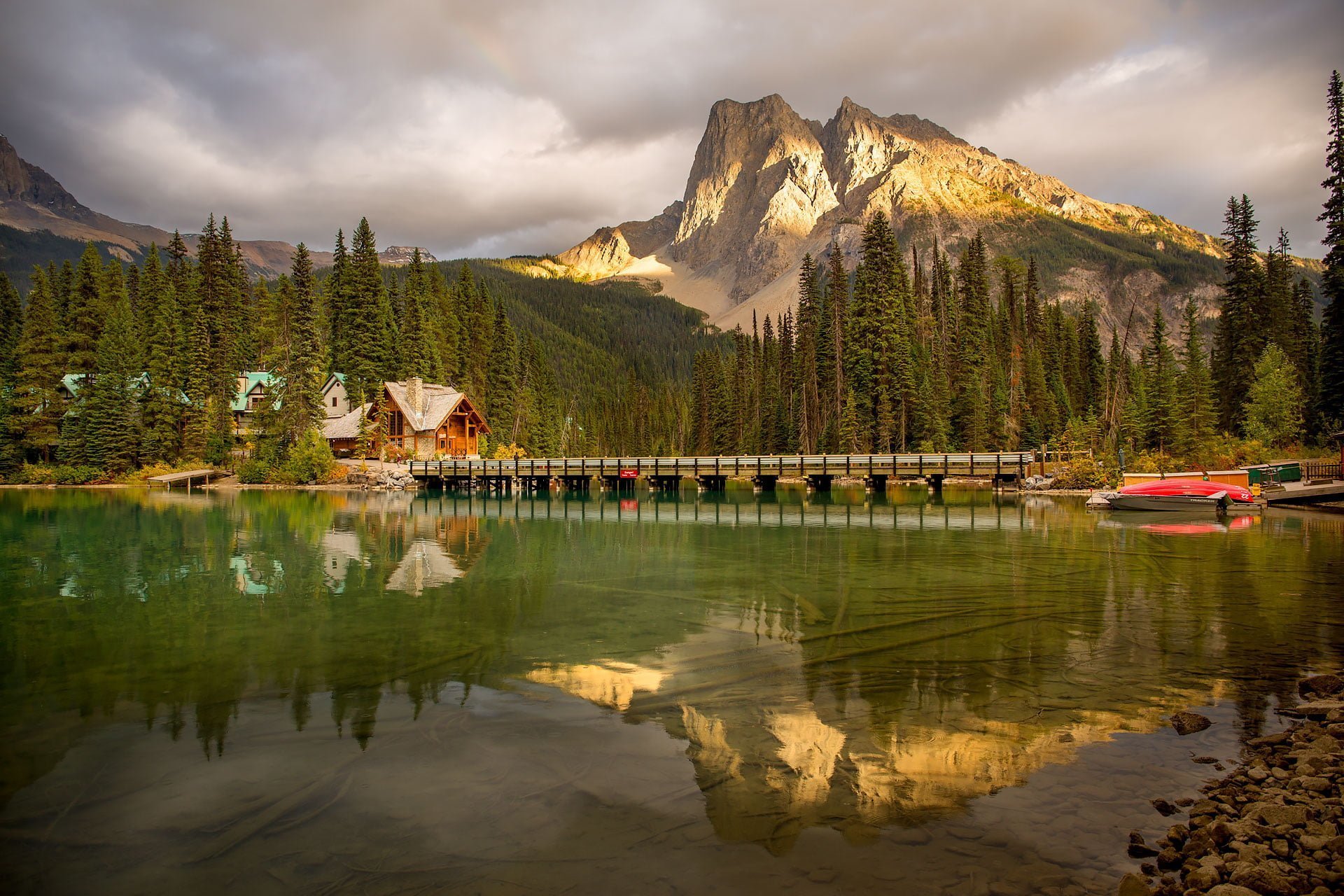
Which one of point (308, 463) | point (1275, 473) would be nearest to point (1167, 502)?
point (1275, 473)

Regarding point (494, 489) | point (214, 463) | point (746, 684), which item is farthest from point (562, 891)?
point (214, 463)

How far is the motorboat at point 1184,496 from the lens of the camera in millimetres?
36781

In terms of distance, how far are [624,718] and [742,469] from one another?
4918cm

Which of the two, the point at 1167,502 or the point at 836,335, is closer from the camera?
the point at 1167,502

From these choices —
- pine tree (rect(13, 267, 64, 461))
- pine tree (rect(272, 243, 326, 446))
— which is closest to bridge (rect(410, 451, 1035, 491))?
pine tree (rect(272, 243, 326, 446))

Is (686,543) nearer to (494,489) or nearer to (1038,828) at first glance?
(1038,828)

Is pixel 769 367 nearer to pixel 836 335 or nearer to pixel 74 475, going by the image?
pixel 836 335

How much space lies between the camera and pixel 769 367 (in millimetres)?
101875

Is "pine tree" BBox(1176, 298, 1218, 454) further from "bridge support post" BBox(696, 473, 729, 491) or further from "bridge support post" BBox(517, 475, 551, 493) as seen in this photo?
"bridge support post" BBox(517, 475, 551, 493)

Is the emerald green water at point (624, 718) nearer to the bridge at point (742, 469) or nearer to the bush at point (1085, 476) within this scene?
the bridge at point (742, 469)

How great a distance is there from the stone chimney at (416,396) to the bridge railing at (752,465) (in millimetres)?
7294

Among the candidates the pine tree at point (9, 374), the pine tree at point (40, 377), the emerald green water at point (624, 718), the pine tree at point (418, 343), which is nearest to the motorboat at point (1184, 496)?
the emerald green water at point (624, 718)

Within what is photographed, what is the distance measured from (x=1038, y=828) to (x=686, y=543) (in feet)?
68.5

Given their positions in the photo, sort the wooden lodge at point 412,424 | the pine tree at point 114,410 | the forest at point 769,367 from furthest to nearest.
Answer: the wooden lodge at point 412,424 → the pine tree at point 114,410 → the forest at point 769,367
